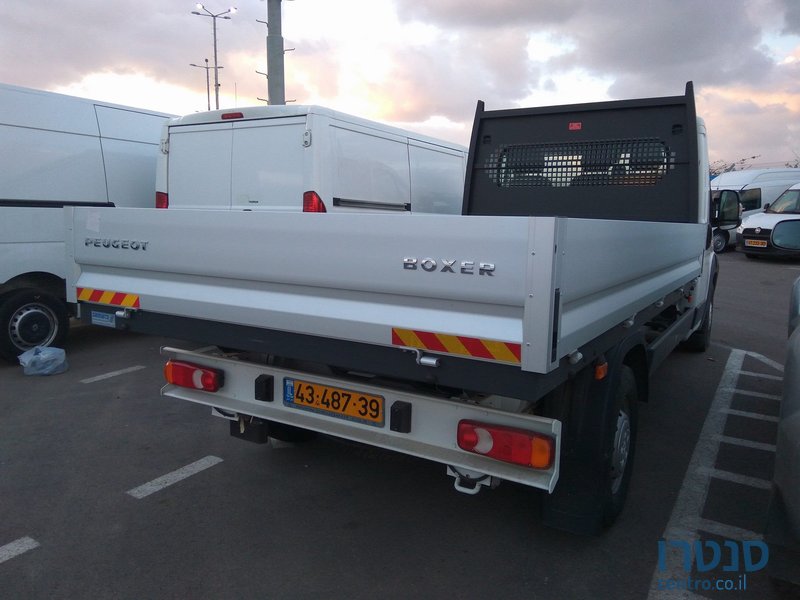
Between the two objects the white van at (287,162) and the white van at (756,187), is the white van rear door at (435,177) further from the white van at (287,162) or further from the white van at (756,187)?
the white van at (756,187)

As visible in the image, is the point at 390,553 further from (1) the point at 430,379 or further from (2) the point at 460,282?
(2) the point at 460,282

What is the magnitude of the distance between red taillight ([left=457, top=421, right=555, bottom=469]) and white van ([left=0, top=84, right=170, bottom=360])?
18.6 ft

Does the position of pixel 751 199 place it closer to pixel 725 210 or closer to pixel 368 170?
pixel 725 210

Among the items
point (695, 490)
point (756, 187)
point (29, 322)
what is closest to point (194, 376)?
point (695, 490)

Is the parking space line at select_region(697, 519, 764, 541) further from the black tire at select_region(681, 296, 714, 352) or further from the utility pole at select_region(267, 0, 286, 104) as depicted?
the utility pole at select_region(267, 0, 286, 104)

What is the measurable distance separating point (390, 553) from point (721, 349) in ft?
20.1

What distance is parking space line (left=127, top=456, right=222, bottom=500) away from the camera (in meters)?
3.77

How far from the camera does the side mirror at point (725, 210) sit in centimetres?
606

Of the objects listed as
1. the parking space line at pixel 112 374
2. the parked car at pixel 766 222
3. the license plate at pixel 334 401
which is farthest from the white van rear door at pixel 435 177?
the parked car at pixel 766 222

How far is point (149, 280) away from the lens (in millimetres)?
3289

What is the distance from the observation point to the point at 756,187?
2303 centimetres

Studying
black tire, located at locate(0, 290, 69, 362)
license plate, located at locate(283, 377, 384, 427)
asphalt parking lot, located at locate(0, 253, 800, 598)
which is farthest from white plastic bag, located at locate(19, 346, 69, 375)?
license plate, located at locate(283, 377, 384, 427)

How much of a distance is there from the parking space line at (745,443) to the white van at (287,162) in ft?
12.3

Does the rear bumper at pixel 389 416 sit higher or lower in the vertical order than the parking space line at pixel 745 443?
higher
